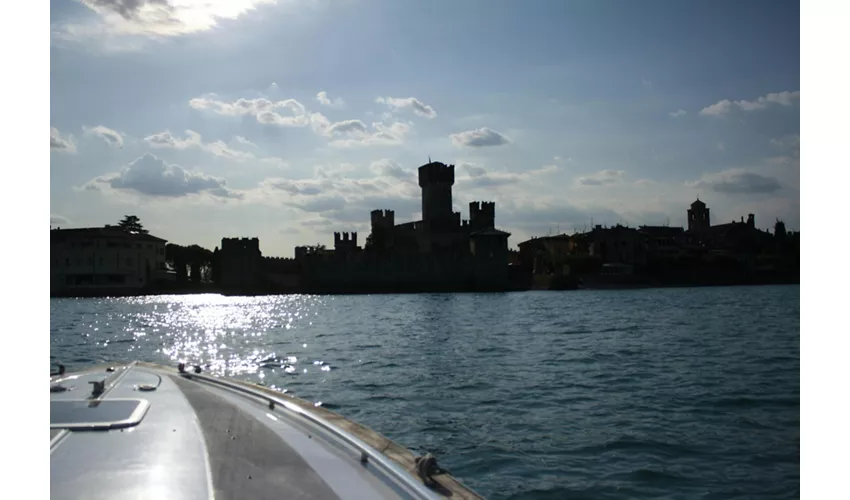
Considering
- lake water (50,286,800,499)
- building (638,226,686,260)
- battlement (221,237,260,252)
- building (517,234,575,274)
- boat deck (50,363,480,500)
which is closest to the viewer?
boat deck (50,363,480,500)

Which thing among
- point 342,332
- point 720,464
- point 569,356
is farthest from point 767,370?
point 342,332

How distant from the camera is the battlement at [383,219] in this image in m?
58.3

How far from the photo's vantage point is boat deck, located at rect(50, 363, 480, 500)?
2.31 meters

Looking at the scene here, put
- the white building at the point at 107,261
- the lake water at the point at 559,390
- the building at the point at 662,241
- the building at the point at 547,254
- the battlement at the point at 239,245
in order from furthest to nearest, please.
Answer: the building at the point at 547,254
the battlement at the point at 239,245
the building at the point at 662,241
the white building at the point at 107,261
the lake water at the point at 559,390

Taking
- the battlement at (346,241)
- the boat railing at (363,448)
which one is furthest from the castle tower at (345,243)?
the boat railing at (363,448)

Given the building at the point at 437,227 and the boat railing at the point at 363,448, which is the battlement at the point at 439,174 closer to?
the building at the point at 437,227

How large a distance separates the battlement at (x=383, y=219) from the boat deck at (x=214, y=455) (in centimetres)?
5468

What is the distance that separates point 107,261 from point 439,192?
3286cm

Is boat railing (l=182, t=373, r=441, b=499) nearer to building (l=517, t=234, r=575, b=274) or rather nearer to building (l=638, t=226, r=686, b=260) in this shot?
building (l=638, t=226, r=686, b=260)

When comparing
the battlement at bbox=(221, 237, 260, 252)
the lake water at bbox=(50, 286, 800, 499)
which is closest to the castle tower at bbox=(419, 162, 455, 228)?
the battlement at bbox=(221, 237, 260, 252)

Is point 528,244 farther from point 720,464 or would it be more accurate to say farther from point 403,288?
point 720,464

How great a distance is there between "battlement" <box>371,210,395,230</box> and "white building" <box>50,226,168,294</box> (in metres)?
24.9

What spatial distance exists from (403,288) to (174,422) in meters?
49.4

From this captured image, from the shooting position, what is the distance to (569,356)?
12055 millimetres
